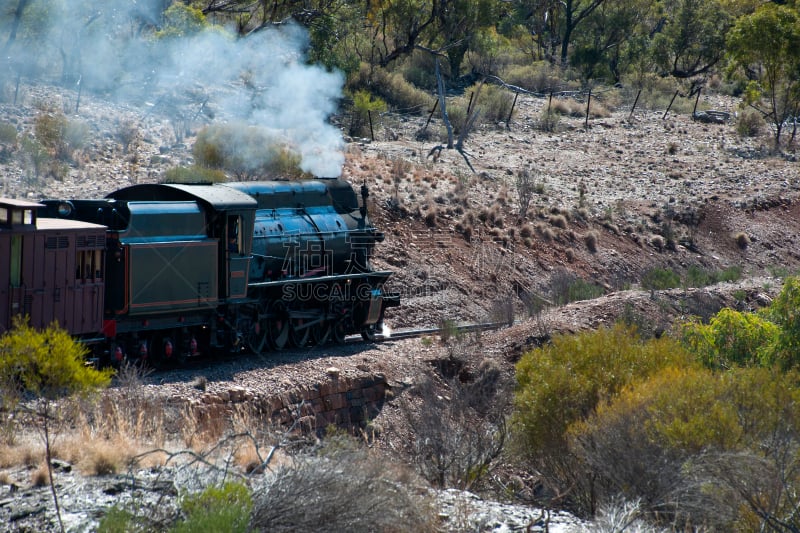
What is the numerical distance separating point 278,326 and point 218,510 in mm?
11408

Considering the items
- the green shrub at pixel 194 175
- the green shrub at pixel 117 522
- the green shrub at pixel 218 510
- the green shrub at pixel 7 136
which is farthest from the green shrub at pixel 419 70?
the green shrub at pixel 117 522

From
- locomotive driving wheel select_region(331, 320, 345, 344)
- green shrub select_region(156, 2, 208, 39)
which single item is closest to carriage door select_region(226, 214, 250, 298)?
locomotive driving wheel select_region(331, 320, 345, 344)

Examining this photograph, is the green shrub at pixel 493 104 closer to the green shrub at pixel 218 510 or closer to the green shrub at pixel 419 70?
the green shrub at pixel 419 70

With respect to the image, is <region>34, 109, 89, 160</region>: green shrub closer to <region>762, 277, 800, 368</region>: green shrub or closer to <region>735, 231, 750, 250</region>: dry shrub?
<region>762, 277, 800, 368</region>: green shrub

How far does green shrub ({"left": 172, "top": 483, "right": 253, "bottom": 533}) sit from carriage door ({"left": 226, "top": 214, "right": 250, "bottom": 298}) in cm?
917

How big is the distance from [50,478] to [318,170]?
53.0 feet

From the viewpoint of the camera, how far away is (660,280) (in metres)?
30.6

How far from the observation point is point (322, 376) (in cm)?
1750

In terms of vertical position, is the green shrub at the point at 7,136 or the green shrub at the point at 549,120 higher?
the green shrub at the point at 549,120

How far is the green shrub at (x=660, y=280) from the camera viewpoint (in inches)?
1151

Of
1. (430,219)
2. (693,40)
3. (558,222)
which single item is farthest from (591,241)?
(693,40)

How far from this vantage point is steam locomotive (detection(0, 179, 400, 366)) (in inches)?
569

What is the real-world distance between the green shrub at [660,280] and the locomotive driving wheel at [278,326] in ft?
40.4

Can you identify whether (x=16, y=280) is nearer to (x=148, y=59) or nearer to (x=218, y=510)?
(x=218, y=510)
